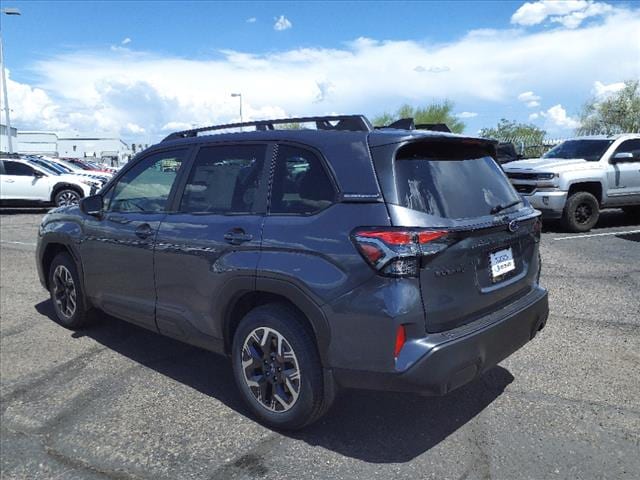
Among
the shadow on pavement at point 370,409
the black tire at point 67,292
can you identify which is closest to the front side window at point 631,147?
the shadow on pavement at point 370,409

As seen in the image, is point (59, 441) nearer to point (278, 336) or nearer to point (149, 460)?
point (149, 460)

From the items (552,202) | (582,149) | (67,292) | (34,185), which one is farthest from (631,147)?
(34,185)

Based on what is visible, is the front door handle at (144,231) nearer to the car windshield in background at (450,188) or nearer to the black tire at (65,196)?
the car windshield in background at (450,188)

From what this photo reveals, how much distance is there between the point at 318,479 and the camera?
2.71 meters

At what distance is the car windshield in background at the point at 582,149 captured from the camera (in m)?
10.8

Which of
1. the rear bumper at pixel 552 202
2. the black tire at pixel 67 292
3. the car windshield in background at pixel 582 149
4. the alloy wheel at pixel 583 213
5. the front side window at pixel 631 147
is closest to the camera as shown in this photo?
the black tire at pixel 67 292

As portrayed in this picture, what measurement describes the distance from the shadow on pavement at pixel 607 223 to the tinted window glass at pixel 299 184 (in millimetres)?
8681

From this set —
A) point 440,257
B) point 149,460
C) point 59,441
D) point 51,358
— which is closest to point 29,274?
point 51,358

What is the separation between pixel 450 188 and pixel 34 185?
1581 cm

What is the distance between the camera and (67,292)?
16.4 ft

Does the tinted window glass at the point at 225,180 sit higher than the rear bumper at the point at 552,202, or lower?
higher

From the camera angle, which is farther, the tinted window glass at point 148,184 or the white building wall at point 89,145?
the white building wall at point 89,145

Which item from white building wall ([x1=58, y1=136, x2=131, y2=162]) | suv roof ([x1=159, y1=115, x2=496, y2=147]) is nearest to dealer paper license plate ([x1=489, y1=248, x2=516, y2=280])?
suv roof ([x1=159, y1=115, x2=496, y2=147])

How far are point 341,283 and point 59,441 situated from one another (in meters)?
1.94
